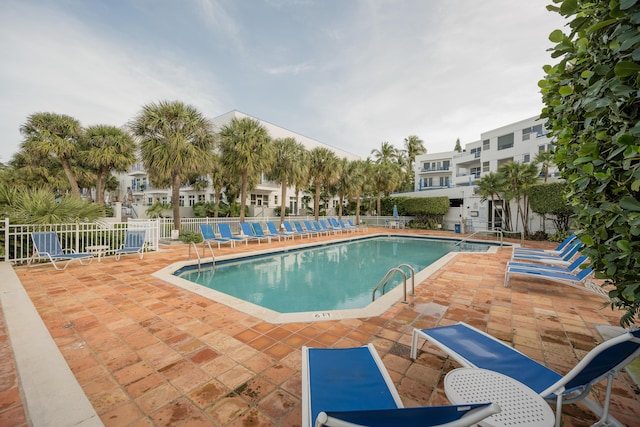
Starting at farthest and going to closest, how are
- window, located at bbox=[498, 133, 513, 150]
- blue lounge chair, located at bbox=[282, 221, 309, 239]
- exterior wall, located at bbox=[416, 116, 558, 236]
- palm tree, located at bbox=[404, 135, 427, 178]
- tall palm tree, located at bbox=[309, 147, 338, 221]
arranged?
palm tree, located at bbox=[404, 135, 427, 178] → window, located at bbox=[498, 133, 513, 150] → exterior wall, located at bbox=[416, 116, 558, 236] → tall palm tree, located at bbox=[309, 147, 338, 221] → blue lounge chair, located at bbox=[282, 221, 309, 239]

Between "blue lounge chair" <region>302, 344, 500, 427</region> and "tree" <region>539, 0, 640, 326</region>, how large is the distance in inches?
46.8

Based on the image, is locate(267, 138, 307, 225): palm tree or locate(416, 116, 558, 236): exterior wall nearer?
locate(267, 138, 307, 225): palm tree

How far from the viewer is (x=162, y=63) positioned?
1253cm

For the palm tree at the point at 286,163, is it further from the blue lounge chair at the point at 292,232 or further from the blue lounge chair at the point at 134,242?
the blue lounge chair at the point at 134,242

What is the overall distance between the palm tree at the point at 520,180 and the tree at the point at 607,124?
1667 cm

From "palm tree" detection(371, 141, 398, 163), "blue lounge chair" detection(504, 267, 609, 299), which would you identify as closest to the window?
"palm tree" detection(371, 141, 398, 163)

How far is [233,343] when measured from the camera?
3209 millimetres

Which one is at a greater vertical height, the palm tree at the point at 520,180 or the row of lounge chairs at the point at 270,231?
the palm tree at the point at 520,180

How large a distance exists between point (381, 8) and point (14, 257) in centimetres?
1382

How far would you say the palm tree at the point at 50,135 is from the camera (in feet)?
56.3

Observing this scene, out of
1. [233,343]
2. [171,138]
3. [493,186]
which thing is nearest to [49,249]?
[171,138]

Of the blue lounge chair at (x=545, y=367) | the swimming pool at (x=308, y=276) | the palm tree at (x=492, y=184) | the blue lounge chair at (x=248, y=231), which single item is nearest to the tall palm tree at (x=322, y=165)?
the blue lounge chair at (x=248, y=231)

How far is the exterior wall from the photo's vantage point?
65.9 feet

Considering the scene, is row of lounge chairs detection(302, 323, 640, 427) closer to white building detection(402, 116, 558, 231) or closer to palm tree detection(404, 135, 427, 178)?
white building detection(402, 116, 558, 231)
